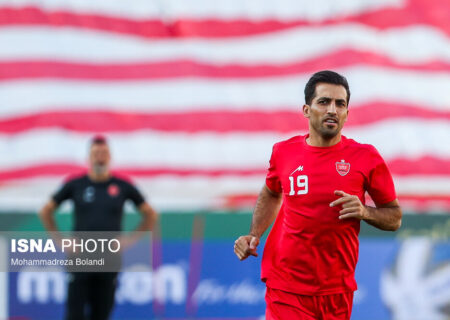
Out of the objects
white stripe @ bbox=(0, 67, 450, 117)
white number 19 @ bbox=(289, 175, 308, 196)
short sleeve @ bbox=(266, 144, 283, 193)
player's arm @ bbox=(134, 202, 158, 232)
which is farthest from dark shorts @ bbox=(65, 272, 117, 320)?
white stripe @ bbox=(0, 67, 450, 117)

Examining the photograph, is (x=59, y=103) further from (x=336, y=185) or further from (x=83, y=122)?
(x=336, y=185)

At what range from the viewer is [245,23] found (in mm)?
11203

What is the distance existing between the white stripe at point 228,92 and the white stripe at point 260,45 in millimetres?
339

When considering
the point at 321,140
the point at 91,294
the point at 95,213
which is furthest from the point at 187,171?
the point at 321,140

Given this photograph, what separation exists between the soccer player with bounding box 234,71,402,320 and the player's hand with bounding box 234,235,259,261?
14cm

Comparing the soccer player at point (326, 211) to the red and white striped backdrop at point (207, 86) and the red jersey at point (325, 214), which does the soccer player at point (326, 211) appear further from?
the red and white striped backdrop at point (207, 86)

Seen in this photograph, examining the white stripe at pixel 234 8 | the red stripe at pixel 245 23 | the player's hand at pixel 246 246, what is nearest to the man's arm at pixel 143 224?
Answer: the player's hand at pixel 246 246

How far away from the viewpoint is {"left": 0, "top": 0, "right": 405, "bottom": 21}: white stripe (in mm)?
11094

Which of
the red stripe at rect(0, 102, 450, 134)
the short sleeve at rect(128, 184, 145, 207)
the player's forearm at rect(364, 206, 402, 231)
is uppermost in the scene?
the red stripe at rect(0, 102, 450, 134)

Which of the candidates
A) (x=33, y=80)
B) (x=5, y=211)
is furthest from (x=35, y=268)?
(x=33, y=80)

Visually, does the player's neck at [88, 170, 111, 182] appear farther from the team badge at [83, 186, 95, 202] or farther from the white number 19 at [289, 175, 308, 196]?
the white number 19 at [289, 175, 308, 196]

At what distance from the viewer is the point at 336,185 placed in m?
3.63

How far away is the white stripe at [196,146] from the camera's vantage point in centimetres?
1009

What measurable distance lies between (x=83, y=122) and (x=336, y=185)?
7109 mm
